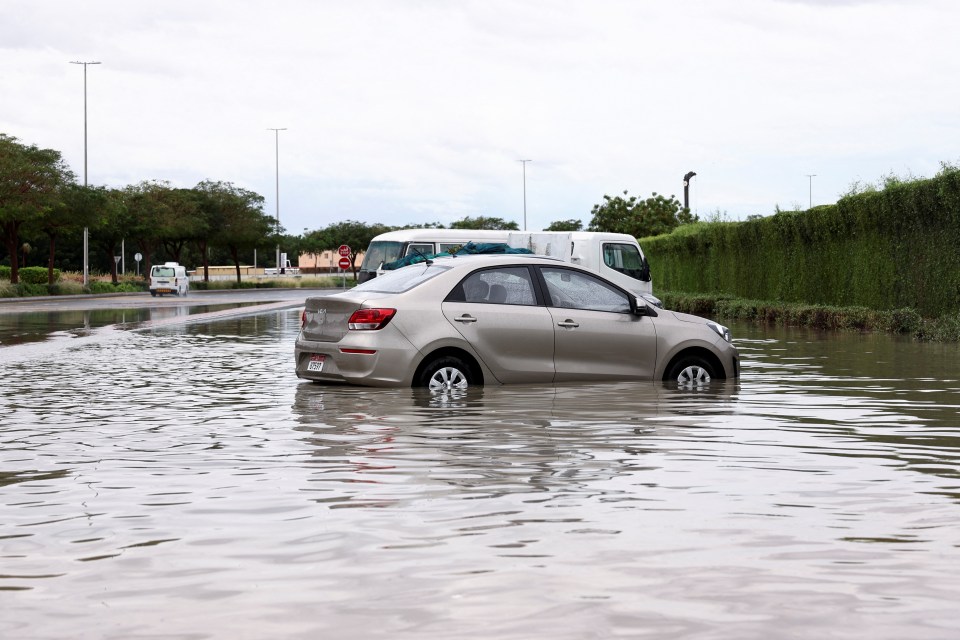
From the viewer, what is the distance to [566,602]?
5309mm

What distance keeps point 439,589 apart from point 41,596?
164cm

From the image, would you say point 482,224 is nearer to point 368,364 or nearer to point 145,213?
point 145,213

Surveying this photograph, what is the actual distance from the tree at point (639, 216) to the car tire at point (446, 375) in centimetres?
8169

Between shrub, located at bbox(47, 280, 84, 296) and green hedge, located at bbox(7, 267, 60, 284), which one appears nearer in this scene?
shrub, located at bbox(47, 280, 84, 296)

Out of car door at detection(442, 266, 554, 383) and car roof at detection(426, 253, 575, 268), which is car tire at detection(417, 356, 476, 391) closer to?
car door at detection(442, 266, 554, 383)

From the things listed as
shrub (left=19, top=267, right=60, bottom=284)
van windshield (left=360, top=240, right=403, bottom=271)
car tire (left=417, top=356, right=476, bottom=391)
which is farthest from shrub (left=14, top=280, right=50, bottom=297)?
car tire (left=417, top=356, right=476, bottom=391)

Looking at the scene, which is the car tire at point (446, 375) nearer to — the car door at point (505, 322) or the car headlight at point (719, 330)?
the car door at point (505, 322)

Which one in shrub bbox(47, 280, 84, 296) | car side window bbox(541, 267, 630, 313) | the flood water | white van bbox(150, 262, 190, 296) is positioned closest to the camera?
the flood water

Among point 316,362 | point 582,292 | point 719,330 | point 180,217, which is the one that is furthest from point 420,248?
point 180,217

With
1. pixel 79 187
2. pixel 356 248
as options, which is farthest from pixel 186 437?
pixel 356 248

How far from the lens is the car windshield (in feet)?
45.8

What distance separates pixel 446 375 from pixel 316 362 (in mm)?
1476

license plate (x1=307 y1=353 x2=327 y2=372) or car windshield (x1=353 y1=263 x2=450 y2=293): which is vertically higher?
car windshield (x1=353 y1=263 x2=450 y2=293)

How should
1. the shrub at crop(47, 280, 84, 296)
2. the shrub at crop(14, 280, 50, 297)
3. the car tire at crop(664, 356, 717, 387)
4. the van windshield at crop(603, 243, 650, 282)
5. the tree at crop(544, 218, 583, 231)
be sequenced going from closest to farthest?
the car tire at crop(664, 356, 717, 387) → the van windshield at crop(603, 243, 650, 282) → the shrub at crop(14, 280, 50, 297) → the shrub at crop(47, 280, 84, 296) → the tree at crop(544, 218, 583, 231)
